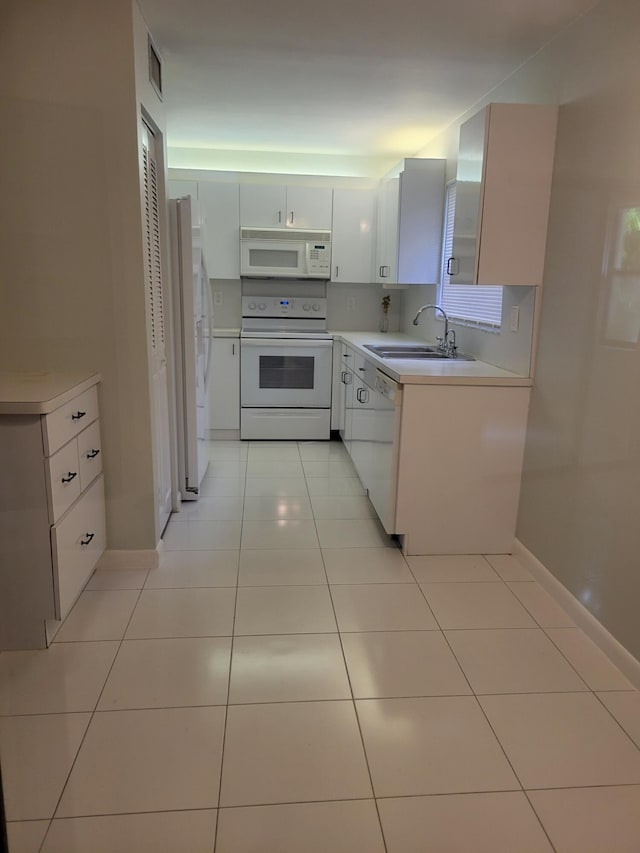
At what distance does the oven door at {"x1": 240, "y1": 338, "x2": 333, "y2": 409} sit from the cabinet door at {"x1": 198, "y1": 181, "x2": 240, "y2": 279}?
710 mm

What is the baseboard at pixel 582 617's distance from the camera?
209 centimetres

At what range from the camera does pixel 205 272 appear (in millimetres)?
3756

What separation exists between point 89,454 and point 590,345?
2.07 meters

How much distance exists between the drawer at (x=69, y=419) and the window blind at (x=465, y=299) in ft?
6.03

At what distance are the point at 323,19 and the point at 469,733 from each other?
108 inches

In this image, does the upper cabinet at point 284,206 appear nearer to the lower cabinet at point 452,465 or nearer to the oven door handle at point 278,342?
the oven door handle at point 278,342

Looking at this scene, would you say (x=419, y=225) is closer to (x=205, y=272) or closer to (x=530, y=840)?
(x=205, y=272)

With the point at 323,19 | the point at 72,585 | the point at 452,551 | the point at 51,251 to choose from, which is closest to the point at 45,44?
the point at 51,251

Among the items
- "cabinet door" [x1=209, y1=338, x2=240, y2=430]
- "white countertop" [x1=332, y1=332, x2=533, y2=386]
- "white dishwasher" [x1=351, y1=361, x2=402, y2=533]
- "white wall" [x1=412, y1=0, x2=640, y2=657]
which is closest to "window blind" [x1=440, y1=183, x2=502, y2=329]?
"white countertop" [x1=332, y1=332, x2=533, y2=386]

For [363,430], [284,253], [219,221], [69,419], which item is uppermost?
[219,221]

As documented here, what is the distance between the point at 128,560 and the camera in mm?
2826

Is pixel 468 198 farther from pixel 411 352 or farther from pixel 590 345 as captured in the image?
pixel 411 352

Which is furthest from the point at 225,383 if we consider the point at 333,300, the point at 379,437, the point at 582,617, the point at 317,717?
the point at 317,717

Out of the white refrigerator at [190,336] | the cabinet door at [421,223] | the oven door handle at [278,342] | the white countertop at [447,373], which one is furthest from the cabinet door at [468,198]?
the oven door handle at [278,342]
